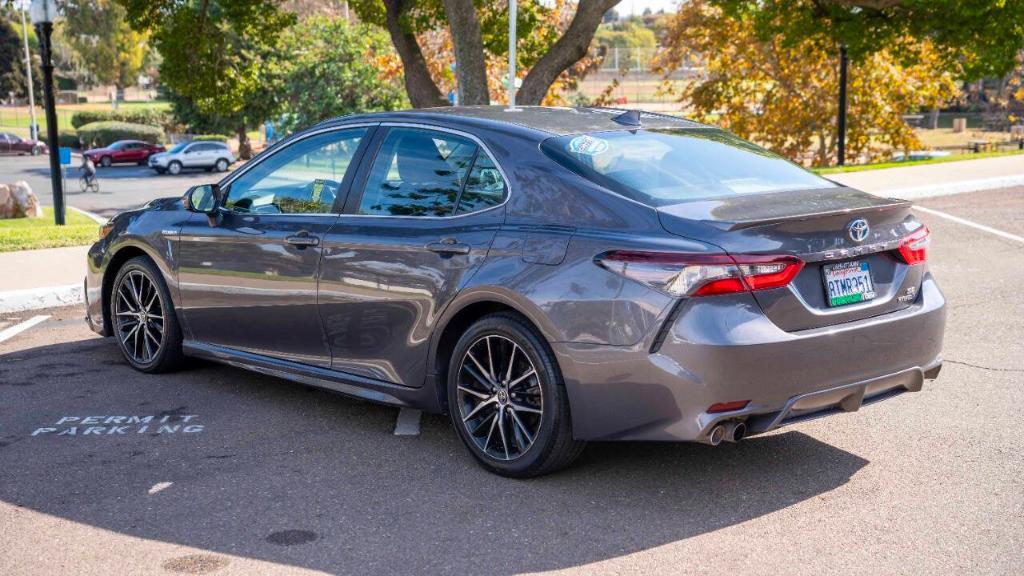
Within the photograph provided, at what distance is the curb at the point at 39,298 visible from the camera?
391 inches

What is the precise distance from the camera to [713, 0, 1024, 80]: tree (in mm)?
19641

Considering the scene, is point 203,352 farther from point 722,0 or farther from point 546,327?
point 722,0

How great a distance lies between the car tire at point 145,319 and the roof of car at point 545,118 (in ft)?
5.70

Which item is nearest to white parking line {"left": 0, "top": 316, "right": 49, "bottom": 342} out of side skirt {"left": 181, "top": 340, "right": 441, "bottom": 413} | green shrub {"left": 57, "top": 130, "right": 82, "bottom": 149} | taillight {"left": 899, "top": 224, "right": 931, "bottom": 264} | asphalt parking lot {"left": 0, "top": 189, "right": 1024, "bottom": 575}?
asphalt parking lot {"left": 0, "top": 189, "right": 1024, "bottom": 575}

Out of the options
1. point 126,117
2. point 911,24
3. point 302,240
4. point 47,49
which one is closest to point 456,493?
point 302,240

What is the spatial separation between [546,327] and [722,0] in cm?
1780

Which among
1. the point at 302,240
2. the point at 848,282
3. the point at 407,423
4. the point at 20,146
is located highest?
the point at 302,240

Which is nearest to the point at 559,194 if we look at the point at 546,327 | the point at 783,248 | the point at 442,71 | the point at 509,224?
the point at 509,224

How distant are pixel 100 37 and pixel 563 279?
333 feet

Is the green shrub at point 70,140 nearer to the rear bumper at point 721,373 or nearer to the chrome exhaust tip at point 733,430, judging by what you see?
the rear bumper at point 721,373

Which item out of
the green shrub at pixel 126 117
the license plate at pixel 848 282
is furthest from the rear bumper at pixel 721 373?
the green shrub at pixel 126 117

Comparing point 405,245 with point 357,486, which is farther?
point 405,245

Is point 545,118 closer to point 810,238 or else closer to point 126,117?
point 810,238

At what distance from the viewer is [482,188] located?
5375mm
